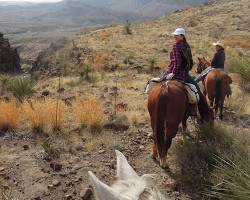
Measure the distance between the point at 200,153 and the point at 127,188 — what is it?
4.57 metres

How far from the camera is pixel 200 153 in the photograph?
6539 mm

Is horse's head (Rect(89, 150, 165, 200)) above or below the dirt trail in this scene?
above

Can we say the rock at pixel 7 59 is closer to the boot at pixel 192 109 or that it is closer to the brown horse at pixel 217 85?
the brown horse at pixel 217 85

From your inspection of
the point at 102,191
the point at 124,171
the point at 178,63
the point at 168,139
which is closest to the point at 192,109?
the point at 178,63

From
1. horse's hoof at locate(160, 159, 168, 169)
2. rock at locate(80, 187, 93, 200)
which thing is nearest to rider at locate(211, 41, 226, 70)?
horse's hoof at locate(160, 159, 168, 169)

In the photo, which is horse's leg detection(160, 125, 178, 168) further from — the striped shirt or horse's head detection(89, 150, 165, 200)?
horse's head detection(89, 150, 165, 200)

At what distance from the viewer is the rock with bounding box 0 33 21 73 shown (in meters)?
24.9

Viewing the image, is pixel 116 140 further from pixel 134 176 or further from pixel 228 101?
pixel 134 176

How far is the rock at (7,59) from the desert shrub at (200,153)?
1896cm

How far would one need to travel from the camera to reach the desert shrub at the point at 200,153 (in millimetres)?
6168

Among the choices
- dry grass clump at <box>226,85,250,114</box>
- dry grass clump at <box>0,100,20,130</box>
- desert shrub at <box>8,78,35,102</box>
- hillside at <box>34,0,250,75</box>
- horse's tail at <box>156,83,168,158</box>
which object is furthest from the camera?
hillside at <box>34,0,250,75</box>

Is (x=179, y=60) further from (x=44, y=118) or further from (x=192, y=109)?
(x=44, y=118)

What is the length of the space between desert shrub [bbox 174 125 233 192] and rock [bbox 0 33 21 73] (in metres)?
19.0

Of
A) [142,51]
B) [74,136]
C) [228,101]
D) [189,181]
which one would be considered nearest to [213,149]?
[189,181]
